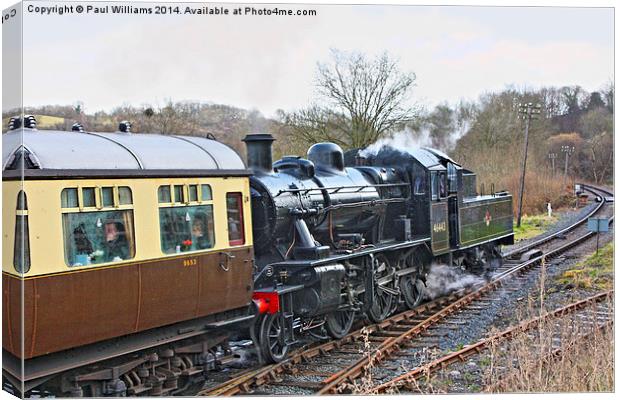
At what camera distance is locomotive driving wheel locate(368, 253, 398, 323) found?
42.2 feet

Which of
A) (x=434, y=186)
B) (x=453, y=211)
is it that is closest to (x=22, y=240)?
(x=434, y=186)

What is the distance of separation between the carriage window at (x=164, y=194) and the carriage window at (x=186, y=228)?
3.5 inches

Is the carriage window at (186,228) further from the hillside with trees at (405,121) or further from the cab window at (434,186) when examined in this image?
the cab window at (434,186)

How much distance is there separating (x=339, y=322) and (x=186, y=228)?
4.25 metres

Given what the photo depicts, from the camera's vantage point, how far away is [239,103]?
30.6ft

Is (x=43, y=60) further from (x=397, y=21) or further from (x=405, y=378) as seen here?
(x=405, y=378)

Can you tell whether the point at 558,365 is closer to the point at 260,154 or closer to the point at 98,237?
the point at 260,154

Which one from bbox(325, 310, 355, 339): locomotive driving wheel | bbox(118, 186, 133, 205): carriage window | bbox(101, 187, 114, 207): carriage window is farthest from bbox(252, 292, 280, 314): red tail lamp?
bbox(101, 187, 114, 207): carriage window

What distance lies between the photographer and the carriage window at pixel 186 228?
327 inches

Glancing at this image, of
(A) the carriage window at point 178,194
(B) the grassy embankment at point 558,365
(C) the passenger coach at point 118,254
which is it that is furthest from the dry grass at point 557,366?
(A) the carriage window at point 178,194

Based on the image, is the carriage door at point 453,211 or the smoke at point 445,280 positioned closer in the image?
the smoke at point 445,280

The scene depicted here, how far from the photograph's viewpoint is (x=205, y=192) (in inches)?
349

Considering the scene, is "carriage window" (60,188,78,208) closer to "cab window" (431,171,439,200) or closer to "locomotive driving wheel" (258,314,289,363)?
"locomotive driving wheel" (258,314,289,363)

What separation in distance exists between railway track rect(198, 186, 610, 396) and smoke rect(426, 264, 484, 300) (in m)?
0.25
